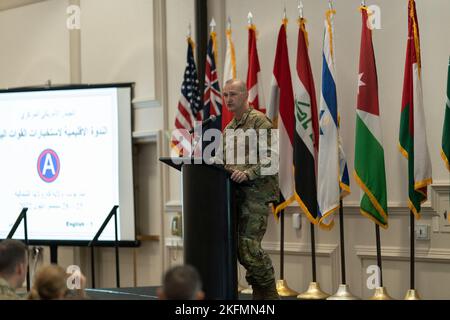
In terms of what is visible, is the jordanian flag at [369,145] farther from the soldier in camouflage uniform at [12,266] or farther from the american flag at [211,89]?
the soldier in camouflage uniform at [12,266]

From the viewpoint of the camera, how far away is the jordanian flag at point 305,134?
590cm

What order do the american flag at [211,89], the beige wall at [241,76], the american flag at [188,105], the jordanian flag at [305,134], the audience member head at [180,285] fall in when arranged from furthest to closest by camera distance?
the american flag at [188,105] < the american flag at [211,89] < the jordanian flag at [305,134] < the beige wall at [241,76] < the audience member head at [180,285]

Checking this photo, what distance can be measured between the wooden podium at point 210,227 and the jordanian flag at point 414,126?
1.60 meters

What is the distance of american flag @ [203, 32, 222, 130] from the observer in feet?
22.2

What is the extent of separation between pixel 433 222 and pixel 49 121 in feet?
12.7

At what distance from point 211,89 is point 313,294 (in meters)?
2.02

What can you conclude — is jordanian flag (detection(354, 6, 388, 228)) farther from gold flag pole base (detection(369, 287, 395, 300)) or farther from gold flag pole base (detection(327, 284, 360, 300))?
gold flag pole base (detection(327, 284, 360, 300))

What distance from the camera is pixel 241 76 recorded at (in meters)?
6.92

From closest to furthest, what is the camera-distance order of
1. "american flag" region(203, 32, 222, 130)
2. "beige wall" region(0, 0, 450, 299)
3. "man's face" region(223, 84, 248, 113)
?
"man's face" region(223, 84, 248, 113) < "beige wall" region(0, 0, 450, 299) < "american flag" region(203, 32, 222, 130)

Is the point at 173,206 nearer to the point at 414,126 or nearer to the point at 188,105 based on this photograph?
the point at 188,105

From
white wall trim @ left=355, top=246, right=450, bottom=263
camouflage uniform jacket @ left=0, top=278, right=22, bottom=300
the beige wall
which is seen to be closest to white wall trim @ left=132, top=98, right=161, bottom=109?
the beige wall

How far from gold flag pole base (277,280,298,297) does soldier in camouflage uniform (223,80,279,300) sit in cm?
146

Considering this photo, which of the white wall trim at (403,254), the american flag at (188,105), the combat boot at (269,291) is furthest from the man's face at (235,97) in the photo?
the american flag at (188,105)
